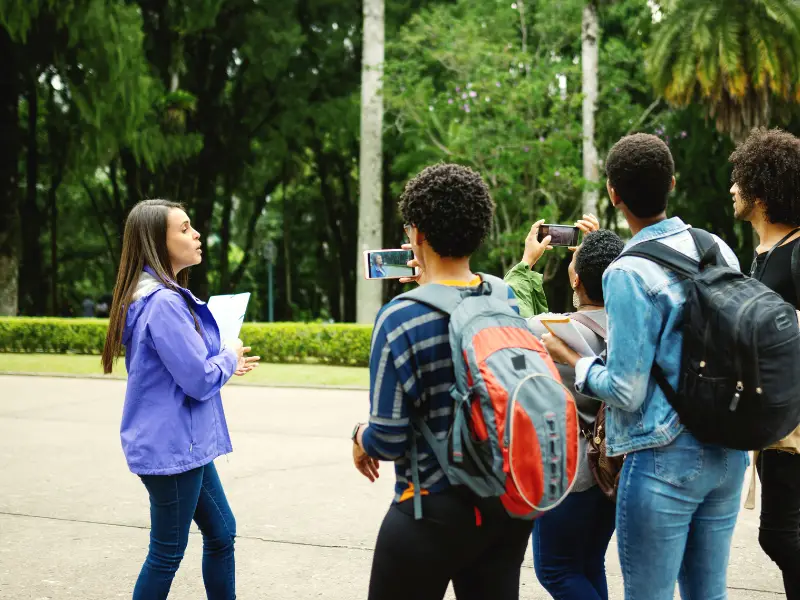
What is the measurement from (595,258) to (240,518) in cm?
375

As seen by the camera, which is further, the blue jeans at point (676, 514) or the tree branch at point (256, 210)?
the tree branch at point (256, 210)

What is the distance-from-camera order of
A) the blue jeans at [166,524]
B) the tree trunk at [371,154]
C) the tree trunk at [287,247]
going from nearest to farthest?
the blue jeans at [166,524] → the tree trunk at [371,154] → the tree trunk at [287,247]

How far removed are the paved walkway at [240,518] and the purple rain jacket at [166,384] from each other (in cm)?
158

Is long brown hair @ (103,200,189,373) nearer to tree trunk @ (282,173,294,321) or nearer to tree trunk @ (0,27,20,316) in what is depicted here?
tree trunk @ (0,27,20,316)

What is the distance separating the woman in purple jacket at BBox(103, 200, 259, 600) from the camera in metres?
3.29

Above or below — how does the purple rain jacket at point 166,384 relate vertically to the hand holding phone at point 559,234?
below

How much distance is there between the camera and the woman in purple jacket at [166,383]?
10.8 ft

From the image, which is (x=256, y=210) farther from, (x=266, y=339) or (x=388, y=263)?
(x=388, y=263)

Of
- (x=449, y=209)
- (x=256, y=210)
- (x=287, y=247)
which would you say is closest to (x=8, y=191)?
(x=256, y=210)

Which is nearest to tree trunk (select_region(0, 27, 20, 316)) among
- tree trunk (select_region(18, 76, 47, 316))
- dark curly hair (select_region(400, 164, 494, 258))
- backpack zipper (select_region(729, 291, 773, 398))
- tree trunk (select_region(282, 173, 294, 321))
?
tree trunk (select_region(18, 76, 47, 316))

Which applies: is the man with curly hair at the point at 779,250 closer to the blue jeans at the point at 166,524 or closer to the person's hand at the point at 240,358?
the person's hand at the point at 240,358

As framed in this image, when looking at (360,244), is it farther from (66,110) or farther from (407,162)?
(66,110)

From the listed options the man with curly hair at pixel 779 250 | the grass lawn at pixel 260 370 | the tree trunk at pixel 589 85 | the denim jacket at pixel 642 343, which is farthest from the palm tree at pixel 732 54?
the denim jacket at pixel 642 343

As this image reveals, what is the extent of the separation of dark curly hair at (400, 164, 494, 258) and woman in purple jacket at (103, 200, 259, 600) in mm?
1202
